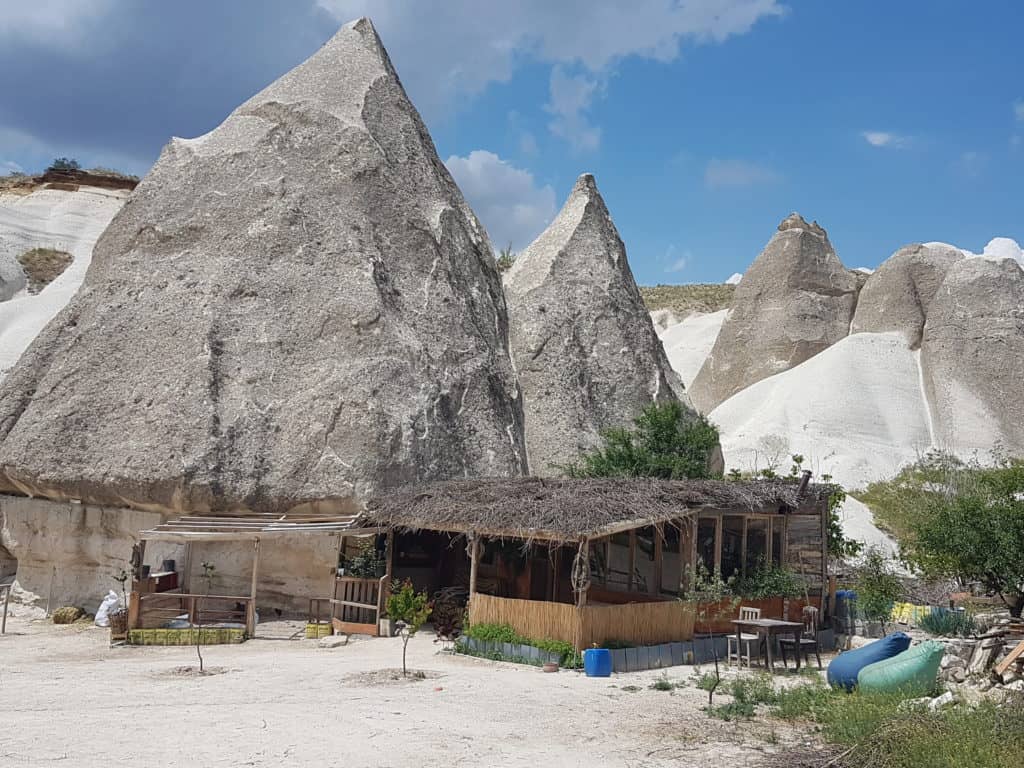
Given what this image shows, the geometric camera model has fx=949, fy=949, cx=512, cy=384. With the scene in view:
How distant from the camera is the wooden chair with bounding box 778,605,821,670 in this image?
13.5m

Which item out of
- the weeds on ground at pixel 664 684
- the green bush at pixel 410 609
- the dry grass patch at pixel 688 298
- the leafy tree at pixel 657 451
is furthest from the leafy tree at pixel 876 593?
the dry grass patch at pixel 688 298

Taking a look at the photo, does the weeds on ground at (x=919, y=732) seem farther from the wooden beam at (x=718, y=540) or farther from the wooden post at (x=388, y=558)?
the wooden post at (x=388, y=558)

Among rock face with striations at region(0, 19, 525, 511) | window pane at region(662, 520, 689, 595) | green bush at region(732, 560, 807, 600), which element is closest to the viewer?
green bush at region(732, 560, 807, 600)

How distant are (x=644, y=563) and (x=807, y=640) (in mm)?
3377

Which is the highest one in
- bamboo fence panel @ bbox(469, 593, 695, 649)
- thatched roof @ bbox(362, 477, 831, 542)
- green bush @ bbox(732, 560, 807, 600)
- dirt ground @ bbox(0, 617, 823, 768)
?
thatched roof @ bbox(362, 477, 831, 542)

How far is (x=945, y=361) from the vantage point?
3719cm

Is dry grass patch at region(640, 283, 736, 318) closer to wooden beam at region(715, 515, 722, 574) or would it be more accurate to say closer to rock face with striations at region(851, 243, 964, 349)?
rock face with striations at region(851, 243, 964, 349)

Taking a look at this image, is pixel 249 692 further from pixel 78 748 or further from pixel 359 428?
pixel 359 428

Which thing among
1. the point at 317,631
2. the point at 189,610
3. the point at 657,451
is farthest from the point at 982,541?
the point at 189,610

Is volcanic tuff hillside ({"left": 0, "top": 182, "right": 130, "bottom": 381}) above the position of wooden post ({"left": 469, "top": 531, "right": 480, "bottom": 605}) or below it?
above

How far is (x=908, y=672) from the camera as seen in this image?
10.5 meters

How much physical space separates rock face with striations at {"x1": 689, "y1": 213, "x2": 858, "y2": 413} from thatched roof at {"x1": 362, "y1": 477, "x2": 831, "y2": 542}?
88.2 feet

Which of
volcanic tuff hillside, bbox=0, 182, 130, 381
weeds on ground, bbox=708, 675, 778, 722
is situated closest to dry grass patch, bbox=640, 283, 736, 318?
volcanic tuff hillside, bbox=0, 182, 130, 381

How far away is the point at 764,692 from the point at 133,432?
1208 centimetres
